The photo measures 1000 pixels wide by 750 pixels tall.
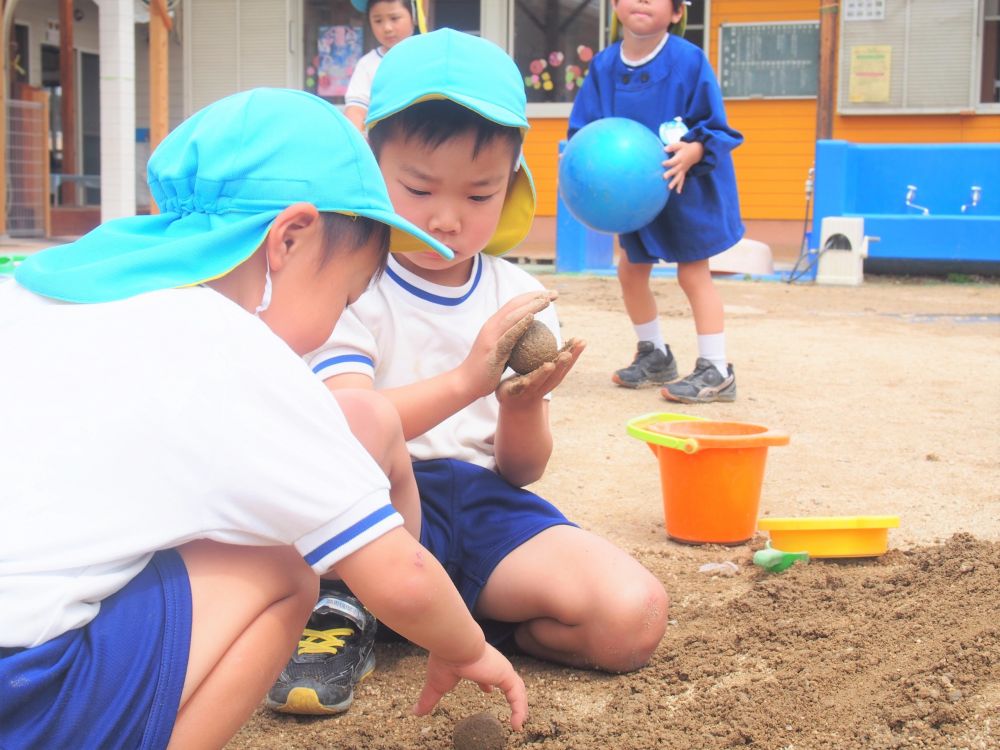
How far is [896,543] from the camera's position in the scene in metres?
2.82

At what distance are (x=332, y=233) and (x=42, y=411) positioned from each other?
42 cm

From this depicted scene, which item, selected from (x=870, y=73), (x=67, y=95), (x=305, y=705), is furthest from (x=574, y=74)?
(x=305, y=705)

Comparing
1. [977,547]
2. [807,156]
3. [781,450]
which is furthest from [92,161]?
[977,547]

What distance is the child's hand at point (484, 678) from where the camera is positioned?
161 cm

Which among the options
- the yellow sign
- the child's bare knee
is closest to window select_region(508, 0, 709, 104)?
the yellow sign

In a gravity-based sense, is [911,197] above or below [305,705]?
above

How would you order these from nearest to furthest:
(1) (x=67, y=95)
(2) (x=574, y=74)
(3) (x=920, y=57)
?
(3) (x=920, y=57) < (2) (x=574, y=74) < (1) (x=67, y=95)

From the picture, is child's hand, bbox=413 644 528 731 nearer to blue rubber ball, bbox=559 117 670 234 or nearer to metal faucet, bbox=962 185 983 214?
blue rubber ball, bbox=559 117 670 234

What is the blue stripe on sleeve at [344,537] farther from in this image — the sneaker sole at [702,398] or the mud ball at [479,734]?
the sneaker sole at [702,398]

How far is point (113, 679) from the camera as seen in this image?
1.34m

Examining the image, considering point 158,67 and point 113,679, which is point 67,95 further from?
point 113,679

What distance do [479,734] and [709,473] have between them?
1148 mm

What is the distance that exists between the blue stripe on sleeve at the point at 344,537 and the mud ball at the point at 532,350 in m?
0.77

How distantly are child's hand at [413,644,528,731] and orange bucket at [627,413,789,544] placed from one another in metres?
1.10
